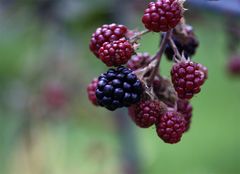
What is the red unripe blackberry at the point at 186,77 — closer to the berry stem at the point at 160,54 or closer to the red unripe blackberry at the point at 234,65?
the berry stem at the point at 160,54

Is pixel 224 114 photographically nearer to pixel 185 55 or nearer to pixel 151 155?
pixel 151 155

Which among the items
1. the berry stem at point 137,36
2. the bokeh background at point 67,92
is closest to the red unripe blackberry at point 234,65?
the bokeh background at point 67,92

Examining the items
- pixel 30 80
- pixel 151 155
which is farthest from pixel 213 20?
pixel 151 155

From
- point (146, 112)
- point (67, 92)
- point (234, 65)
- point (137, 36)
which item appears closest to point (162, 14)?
point (137, 36)

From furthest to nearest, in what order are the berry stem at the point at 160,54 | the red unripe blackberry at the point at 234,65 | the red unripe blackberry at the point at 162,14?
1. the red unripe blackberry at the point at 234,65
2. the berry stem at the point at 160,54
3. the red unripe blackberry at the point at 162,14

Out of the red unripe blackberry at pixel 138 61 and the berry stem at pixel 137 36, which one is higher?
the berry stem at pixel 137 36

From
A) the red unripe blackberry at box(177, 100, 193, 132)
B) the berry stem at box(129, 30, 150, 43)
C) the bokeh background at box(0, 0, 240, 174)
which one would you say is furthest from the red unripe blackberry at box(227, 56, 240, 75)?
the berry stem at box(129, 30, 150, 43)

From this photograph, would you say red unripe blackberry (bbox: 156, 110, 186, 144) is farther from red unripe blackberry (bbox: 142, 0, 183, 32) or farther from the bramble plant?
red unripe blackberry (bbox: 142, 0, 183, 32)
